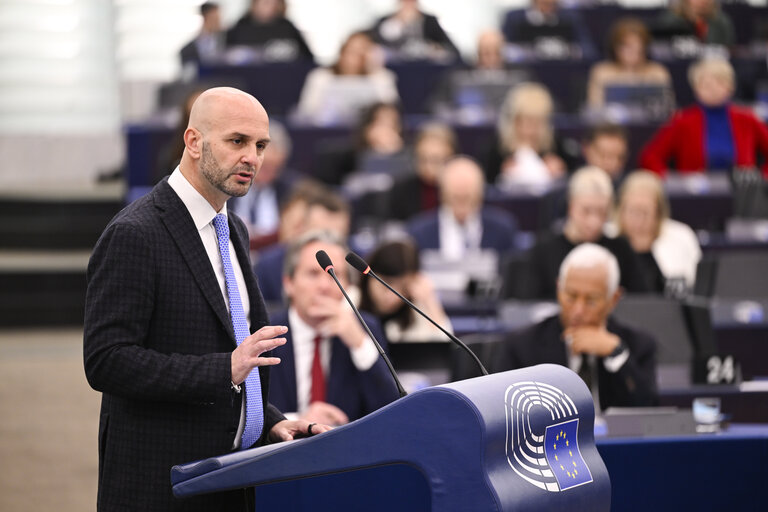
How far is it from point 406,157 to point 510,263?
7.18ft

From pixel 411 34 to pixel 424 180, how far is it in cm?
310

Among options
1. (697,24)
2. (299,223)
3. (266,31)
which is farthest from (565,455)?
(697,24)

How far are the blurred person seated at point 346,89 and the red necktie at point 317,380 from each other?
15.8 ft

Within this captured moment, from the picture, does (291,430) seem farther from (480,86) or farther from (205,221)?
(480,86)

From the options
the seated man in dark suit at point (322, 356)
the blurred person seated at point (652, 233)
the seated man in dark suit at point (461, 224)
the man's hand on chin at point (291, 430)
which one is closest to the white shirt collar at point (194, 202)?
the man's hand on chin at point (291, 430)

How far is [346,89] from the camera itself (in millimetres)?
8156

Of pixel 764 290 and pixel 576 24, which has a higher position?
pixel 576 24

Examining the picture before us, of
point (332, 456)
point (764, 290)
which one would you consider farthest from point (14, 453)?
point (332, 456)

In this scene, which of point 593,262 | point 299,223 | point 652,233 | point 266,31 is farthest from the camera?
point 266,31

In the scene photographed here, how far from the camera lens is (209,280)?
2.04m

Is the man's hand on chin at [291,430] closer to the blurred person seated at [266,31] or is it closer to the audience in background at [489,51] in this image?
the audience in background at [489,51]

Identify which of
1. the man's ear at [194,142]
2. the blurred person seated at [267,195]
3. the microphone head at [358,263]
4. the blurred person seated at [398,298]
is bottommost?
the blurred person seated at [398,298]

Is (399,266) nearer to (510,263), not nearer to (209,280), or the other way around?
(510,263)

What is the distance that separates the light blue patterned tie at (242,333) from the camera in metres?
2.07
